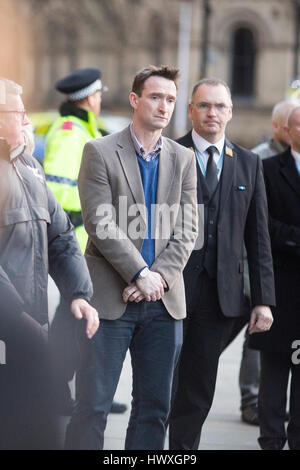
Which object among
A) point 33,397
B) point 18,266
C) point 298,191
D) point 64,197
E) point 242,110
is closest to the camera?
point 33,397

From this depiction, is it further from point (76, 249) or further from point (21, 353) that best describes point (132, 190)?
point (21, 353)

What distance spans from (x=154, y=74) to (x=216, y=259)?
1130 millimetres

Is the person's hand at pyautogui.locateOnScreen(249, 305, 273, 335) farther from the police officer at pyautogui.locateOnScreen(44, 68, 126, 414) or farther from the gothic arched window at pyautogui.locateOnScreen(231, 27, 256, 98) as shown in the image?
the gothic arched window at pyautogui.locateOnScreen(231, 27, 256, 98)

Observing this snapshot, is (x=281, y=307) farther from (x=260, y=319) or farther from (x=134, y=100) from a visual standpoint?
(x=134, y=100)

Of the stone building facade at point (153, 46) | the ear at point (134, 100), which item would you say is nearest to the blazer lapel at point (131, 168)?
the ear at point (134, 100)

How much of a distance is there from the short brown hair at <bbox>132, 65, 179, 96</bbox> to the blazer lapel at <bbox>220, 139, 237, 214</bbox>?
75 centimetres

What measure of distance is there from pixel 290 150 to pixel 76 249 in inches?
88.1

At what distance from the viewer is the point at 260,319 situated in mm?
5512

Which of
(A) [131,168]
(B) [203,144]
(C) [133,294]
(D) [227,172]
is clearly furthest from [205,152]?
(C) [133,294]

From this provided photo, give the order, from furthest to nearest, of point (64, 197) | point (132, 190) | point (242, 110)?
point (242, 110) → point (64, 197) → point (132, 190)
